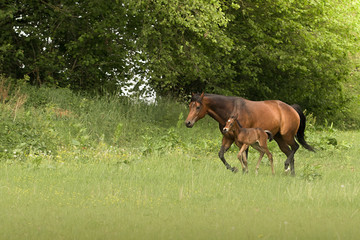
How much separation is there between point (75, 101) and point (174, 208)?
45.8 ft

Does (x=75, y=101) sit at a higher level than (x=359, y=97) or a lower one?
higher

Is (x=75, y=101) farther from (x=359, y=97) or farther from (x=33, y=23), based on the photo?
(x=359, y=97)

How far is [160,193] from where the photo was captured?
8.50 metres

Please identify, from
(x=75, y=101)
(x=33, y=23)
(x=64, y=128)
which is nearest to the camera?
(x=64, y=128)

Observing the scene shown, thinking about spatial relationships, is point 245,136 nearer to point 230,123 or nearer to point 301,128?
point 230,123

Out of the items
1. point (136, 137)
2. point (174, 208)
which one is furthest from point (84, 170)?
point (136, 137)

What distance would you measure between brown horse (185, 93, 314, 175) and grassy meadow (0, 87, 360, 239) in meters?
0.67

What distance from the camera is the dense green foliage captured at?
69.5 ft

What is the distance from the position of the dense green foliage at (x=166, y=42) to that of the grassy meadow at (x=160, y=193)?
5.81 meters

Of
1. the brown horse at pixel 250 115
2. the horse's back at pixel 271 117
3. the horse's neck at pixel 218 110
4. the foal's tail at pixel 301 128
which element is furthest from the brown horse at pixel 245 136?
the foal's tail at pixel 301 128

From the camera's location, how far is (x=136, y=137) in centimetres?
1911

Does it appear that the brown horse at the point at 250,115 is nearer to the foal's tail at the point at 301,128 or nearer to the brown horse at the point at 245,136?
the foal's tail at the point at 301,128

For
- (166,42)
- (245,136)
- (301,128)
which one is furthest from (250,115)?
(166,42)

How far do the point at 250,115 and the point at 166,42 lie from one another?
1111 centimetres
